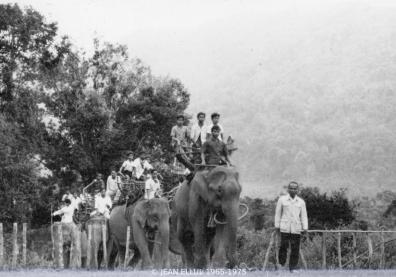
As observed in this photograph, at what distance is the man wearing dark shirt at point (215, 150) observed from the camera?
63.4 feet

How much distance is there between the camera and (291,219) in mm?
19484

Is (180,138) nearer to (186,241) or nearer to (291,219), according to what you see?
(186,241)

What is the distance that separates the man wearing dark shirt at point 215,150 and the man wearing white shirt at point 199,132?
2367 mm

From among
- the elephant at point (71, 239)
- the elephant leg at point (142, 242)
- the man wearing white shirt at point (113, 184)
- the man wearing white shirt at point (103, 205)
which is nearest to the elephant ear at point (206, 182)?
the elephant leg at point (142, 242)

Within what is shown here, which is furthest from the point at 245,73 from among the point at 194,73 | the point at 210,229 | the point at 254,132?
the point at 210,229

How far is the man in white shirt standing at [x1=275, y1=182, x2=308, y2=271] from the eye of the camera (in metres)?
19.5

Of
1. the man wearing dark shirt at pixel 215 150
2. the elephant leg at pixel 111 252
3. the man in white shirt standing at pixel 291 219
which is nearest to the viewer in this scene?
the man wearing dark shirt at pixel 215 150

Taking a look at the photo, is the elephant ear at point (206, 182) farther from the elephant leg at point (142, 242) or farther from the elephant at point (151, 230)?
the elephant leg at point (142, 242)

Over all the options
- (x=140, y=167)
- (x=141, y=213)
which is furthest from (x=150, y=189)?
(x=140, y=167)

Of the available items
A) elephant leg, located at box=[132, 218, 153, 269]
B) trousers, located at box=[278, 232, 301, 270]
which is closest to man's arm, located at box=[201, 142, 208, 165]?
trousers, located at box=[278, 232, 301, 270]

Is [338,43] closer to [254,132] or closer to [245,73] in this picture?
[245,73]

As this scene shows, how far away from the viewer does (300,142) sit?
136625 mm

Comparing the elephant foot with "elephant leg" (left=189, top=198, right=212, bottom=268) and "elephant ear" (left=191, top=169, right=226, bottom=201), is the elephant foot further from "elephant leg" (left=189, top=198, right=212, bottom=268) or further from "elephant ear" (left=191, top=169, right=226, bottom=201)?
"elephant ear" (left=191, top=169, right=226, bottom=201)

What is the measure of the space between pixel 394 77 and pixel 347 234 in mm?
117105
